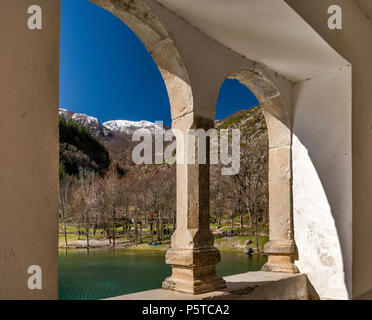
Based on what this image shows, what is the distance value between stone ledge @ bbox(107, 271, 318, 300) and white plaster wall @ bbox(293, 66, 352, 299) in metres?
0.20

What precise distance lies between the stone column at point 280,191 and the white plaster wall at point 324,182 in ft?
0.27

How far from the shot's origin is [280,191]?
4.23m

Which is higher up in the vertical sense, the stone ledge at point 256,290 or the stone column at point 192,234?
the stone column at point 192,234

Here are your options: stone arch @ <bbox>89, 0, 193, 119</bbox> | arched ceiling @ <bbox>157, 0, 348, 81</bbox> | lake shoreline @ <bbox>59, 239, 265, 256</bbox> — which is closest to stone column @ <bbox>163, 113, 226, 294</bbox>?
stone arch @ <bbox>89, 0, 193, 119</bbox>

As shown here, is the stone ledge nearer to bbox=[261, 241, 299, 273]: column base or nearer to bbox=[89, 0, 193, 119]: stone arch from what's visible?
bbox=[261, 241, 299, 273]: column base

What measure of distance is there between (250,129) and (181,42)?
3569cm

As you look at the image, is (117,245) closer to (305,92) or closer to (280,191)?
(280,191)

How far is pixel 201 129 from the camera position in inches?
115

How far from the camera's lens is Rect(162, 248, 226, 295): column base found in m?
2.68

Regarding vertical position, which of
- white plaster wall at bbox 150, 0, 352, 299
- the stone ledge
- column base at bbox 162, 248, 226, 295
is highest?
white plaster wall at bbox 150, 0, 352, 299

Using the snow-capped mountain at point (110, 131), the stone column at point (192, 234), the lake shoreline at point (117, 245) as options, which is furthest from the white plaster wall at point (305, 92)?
the snow-capped mountain at point (110, 131)

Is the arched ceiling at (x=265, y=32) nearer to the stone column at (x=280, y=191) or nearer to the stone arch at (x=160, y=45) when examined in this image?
the stone arch at (x=160, y=45)

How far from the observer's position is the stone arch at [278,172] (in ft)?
13.1

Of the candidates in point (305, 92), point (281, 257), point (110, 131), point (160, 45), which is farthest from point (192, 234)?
point (110, 131)
